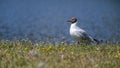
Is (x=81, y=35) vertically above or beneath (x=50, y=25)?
above

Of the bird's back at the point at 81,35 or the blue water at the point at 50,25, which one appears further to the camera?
the blue water at the point at 50,25

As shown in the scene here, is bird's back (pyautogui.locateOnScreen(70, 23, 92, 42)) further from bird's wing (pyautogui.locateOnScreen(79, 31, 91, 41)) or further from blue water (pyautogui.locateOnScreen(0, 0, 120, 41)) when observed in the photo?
blue water (pyautogui.locateOnScreen(0, 0, 120, 41))

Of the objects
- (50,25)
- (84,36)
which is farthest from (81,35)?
(50,25)

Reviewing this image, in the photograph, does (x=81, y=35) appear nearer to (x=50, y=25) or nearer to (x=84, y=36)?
(x=84, y=36)

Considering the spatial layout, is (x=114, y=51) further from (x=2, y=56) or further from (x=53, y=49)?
(x=2, y=56)

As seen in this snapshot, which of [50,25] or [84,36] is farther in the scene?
[50,25]

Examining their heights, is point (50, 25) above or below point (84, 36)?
below

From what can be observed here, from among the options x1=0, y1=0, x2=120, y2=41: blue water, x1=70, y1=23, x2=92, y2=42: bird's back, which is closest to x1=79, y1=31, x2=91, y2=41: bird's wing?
x1=70, y1=23, x2=92, y2=42: bird's back

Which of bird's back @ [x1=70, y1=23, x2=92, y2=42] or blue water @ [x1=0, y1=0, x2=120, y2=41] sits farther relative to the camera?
blue water @ [x1=0, y1=0, x2=120, y2=41]

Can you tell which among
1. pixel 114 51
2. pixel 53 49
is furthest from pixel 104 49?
pixel 53 49

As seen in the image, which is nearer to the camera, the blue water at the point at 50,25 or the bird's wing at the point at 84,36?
the bird's wing at the point at 84,36

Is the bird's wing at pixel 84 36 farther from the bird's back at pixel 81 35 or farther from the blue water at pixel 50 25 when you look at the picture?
the blue water at pixel 50 25

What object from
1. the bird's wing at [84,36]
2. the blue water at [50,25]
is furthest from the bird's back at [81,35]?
the blue water at [50,25]

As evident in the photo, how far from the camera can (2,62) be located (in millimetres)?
8672
